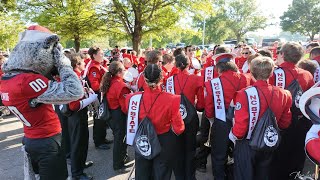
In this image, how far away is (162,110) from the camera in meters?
3.03

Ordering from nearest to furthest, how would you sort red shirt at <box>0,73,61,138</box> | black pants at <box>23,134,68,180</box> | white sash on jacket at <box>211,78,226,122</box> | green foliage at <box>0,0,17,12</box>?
1. red shirt at <box>0,73,61,138</box>
2. black pants at <box>23,134,68,180</box>
3. white sash on jacket at <box>211,78,226,122</box>
4. green foliage at <box>0,0,17,12</box>

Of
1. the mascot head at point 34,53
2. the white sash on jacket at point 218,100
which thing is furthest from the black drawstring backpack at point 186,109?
the mascot head at point 34,53

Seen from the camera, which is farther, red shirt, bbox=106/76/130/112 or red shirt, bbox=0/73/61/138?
red shirt, bbox=106/76/130/112

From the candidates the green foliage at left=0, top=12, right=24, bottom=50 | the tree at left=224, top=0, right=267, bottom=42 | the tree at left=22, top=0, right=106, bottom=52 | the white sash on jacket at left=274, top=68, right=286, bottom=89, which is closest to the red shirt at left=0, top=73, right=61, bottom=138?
the white sash on jacket at left=274, top=68, right=286, bottom=89

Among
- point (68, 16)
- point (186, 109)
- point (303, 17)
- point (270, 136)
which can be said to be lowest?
point (270, 136)

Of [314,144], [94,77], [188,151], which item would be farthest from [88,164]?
[314,144]

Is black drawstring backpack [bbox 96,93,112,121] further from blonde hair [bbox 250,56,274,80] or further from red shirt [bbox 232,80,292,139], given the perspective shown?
blonde hair [bbox 250,56,274,80]

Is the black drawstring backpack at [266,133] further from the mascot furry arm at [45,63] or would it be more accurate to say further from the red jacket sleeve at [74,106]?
the red jacket sleeve at [74,106]

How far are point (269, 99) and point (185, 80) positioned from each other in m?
1.27

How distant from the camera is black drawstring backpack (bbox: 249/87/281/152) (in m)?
2.93

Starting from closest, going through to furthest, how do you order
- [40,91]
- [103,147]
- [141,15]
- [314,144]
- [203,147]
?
[314,144] → [40,91] → [203,147] → [103,147] → [141,15]

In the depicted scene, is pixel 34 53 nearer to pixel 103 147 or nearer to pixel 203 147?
pixel 203 147

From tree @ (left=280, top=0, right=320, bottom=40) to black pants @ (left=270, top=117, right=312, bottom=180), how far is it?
46034 mm

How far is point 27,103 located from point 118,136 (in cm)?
241
